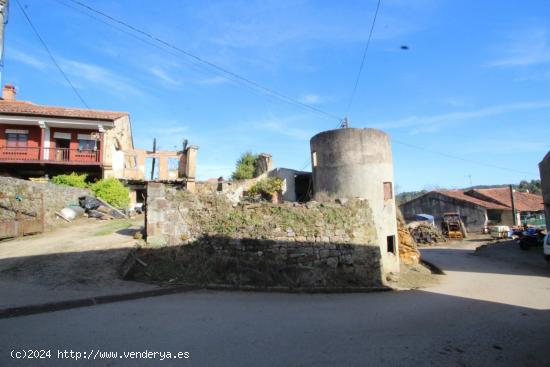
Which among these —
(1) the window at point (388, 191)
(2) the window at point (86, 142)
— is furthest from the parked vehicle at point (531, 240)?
(2) the window at point (86, 142)

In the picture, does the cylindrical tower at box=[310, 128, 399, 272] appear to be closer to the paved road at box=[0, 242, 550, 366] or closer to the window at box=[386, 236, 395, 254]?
the window at box=[386, 236, 395, 254]

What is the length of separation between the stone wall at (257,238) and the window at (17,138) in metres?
21.3

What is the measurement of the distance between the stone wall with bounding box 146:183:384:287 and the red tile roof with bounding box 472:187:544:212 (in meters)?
40.3

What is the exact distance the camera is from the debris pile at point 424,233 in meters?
32.0

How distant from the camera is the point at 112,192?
20.5 meters

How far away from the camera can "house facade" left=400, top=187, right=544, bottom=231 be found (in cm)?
3953

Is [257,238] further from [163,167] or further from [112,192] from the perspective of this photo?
[163,167]

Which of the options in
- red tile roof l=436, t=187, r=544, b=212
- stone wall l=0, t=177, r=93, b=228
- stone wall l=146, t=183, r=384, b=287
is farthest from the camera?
red tile roof l=436, t=187, r=544, b=212

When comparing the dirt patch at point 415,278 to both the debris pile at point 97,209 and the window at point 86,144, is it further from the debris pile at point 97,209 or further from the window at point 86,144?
the window at point 86,144

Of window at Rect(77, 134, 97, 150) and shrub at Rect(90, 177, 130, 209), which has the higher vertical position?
window at Rect(77, 134, 97, 150)

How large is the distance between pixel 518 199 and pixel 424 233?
2076cm

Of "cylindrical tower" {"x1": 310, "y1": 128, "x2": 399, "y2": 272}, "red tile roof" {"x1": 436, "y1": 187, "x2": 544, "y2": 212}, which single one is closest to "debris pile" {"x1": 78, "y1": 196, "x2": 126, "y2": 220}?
"cylindrical tower" {"x1": 310, "y1": 128, "x2": 399, "y2": 272}

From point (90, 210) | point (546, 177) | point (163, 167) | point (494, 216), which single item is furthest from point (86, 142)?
point (494, 216)

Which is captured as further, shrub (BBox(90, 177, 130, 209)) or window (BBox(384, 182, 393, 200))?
shrub (BBox(90, 177, 130, 209))
